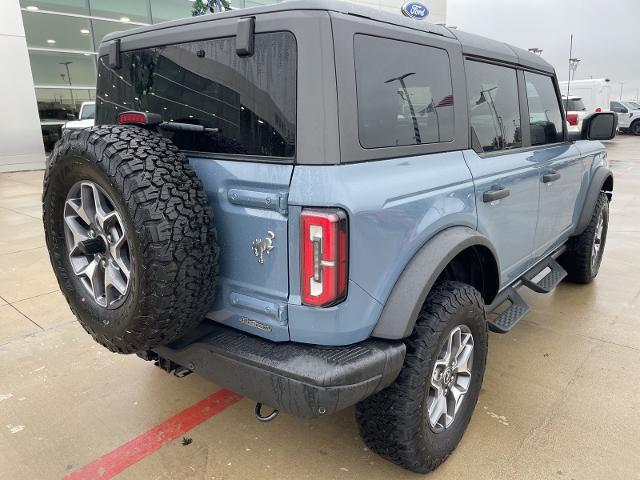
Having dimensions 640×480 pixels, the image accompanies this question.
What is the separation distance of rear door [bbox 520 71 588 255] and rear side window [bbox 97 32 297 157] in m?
1.83

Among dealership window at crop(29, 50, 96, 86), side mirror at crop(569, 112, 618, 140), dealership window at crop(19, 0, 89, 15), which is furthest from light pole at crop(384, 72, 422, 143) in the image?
dealership window at crop(19, 0, 89, 15)

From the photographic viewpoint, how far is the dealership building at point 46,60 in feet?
41.9

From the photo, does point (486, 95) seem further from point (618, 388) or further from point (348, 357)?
point (618, 388)

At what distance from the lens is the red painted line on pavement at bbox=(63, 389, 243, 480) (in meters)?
2.31

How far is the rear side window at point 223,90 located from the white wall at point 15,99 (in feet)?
41.5

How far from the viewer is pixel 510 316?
294 cm

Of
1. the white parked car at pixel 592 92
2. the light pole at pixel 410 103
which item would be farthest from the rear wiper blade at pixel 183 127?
the white parked car at pixel 592 92

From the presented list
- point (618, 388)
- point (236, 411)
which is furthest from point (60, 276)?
point (618, 388)

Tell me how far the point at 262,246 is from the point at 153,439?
134 cm

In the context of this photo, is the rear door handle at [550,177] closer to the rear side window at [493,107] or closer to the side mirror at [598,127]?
the rear side window at [493,107]

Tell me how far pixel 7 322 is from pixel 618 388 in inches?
167

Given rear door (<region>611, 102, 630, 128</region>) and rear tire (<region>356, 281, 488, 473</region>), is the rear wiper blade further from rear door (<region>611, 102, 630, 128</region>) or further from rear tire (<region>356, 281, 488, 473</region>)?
rear door (<region>611, 102, 630, 128</region>)

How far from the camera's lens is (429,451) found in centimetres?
218

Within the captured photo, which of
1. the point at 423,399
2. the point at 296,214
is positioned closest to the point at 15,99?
the point at 296,214
